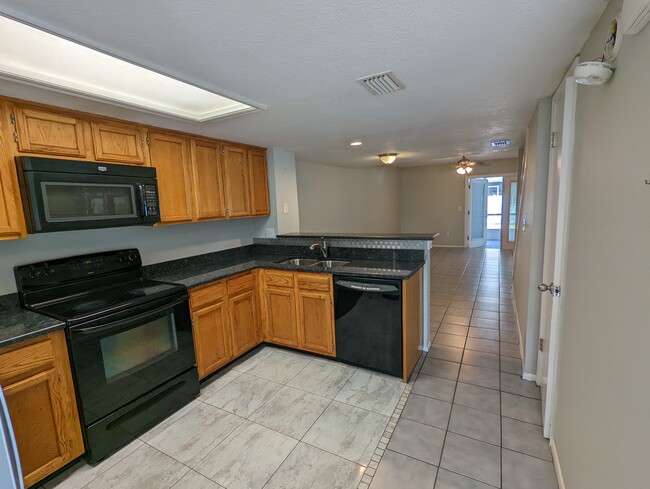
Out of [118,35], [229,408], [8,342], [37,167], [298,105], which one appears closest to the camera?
[118,35]

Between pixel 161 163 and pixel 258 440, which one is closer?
pixel 258 440

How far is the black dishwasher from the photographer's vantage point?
8.17 ft

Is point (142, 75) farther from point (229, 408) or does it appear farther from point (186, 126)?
point (229, 408)

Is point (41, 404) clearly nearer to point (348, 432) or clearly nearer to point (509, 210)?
point (348, 432)

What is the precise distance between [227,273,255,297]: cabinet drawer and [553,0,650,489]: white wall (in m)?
2.45

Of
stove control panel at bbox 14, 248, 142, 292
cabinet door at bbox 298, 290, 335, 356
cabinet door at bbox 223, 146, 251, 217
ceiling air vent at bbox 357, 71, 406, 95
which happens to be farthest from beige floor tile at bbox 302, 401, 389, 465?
ceiling air vent at bbox 357, 71, 406, 95

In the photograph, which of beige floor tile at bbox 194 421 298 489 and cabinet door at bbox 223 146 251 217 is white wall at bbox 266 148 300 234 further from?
beige floor tile at bbox 194 421 298 489

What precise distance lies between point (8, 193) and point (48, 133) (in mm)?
425

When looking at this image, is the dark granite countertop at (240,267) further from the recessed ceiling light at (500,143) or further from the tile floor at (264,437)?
the recessed ceiling light at (500,143)

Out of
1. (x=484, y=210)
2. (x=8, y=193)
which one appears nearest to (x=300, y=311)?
(x=8, y=193)

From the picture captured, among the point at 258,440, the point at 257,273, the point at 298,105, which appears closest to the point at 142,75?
the point at 298,105

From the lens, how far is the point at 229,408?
7.63 ft

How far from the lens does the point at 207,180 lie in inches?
115

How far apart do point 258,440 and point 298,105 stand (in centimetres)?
224
